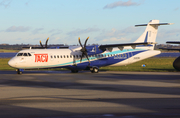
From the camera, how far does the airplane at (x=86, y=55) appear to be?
29.0 meters

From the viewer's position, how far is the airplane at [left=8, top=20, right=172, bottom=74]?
2900cm

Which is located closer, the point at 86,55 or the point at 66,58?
the point at 66,58

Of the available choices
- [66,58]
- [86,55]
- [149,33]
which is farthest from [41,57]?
[149,33]

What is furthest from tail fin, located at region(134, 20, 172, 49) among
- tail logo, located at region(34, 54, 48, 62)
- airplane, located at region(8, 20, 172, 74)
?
tail logo, located at region(34, 54, 48, 62)

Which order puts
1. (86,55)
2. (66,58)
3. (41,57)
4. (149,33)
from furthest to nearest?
1. (149,33)
2. (86,55)
3. (66,58)
4. (41,57)

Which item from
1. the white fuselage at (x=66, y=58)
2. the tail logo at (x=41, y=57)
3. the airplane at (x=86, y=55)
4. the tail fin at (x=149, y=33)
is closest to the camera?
the white fuselage at (x=66, y=58)

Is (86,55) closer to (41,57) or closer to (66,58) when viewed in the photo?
(66,58)

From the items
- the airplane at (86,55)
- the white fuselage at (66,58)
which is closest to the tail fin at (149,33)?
the airplane at (86,55)

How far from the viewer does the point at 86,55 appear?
31.6 meters

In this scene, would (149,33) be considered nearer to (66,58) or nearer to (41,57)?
(66,58)

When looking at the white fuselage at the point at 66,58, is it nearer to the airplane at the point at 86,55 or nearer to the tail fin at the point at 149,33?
the airplane at the point at 86,55

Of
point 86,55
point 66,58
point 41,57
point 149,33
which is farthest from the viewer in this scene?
point 149,33

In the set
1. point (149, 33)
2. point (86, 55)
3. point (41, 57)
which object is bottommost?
point (41, 57)

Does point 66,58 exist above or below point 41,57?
below
